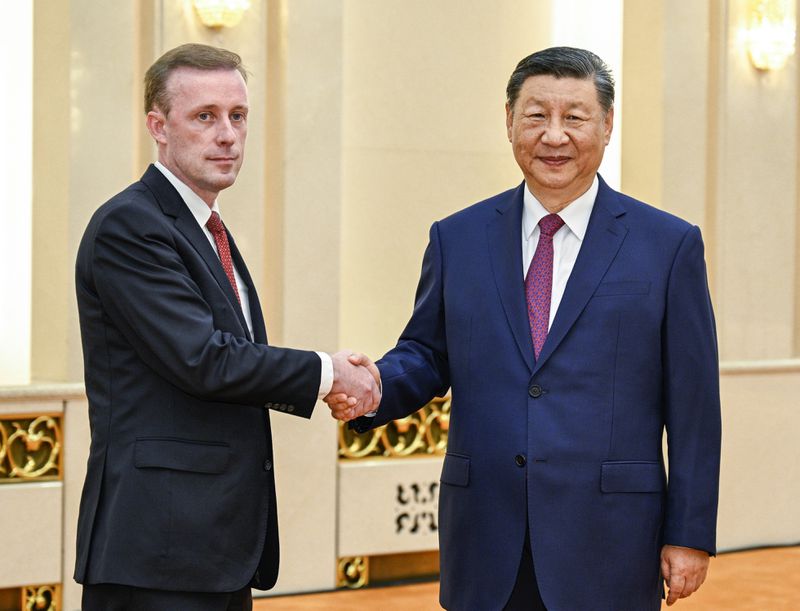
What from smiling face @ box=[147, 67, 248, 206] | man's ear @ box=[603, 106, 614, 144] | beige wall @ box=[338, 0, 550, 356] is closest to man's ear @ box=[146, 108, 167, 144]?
smiling face @ box=[147, 67, 248, 206]

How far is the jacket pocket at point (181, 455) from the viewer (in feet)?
9.12

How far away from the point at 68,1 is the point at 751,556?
14.5 ft

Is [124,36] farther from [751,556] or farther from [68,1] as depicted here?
[751,556]

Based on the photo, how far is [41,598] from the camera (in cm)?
527

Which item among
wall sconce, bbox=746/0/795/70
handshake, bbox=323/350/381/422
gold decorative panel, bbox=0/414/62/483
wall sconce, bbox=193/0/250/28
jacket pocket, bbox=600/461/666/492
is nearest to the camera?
jacket pocket, bbox=600/461/666/492

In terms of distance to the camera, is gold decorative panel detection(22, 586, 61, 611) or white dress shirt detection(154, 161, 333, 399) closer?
white dress shirt detection(154, 161, 333, 399)

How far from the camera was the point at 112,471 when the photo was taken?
281cm

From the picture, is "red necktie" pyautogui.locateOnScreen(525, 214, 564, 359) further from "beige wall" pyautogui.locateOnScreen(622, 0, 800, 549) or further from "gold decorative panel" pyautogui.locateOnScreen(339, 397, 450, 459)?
"beige wall" pyautogui.locateOnScreen(622, 0, 800, 549)

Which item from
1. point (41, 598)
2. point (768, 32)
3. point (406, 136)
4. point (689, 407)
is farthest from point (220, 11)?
point (689, 407)

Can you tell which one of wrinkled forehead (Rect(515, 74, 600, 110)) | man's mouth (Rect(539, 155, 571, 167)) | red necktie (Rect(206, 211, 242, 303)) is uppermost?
wrinkled forehead (Rect(515, 74, 600, 110))

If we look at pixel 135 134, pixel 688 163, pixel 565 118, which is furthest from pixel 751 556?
pixel 565 118

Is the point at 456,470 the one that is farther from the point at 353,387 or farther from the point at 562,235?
the point at 562,235

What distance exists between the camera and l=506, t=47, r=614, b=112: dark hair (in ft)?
10.0

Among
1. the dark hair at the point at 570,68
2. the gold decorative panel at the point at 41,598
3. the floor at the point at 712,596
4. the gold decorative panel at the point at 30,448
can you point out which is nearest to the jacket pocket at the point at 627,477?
the dark hair at the point at 570,68
